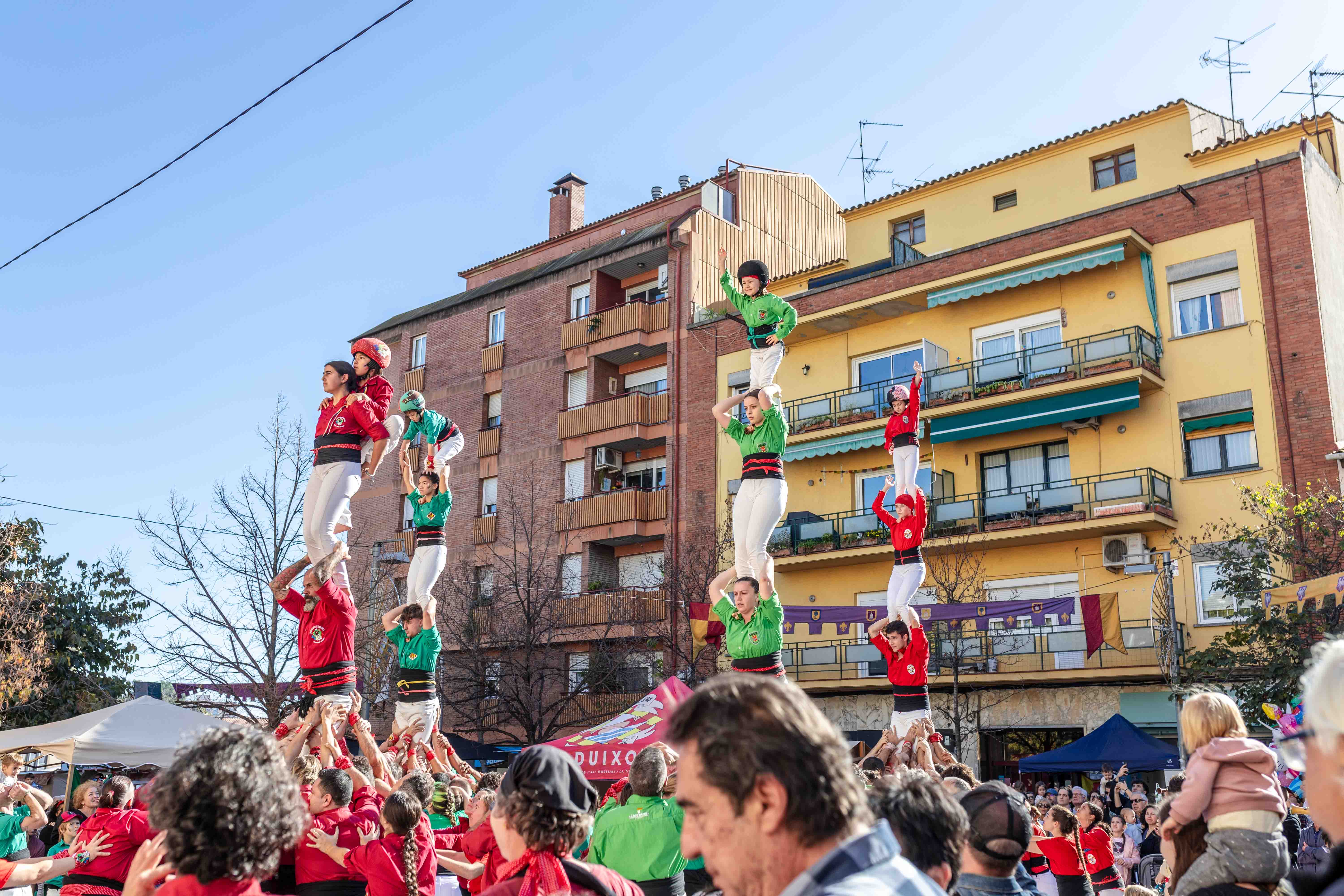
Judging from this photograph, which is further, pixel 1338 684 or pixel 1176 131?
pixel 1176 131

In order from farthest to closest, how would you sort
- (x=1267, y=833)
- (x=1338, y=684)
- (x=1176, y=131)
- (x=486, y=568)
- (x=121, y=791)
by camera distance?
(x=486, y=568)
(x=1176, y=131)
(x=121, y=791)
(x=1267, y=833)
(x=1338, y=684)

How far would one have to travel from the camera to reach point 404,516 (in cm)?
4103

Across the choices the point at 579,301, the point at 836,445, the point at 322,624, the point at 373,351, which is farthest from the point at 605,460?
the point at 322,624

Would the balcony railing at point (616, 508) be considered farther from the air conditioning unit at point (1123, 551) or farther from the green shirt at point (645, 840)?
the green shirt at point (645, 840)

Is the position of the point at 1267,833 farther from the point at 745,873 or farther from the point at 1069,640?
the point at 1069,640

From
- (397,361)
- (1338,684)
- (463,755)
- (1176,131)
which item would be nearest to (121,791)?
(1338,684)

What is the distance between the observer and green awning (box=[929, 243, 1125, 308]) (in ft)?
88.7

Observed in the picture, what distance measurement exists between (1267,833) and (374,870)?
4133mm

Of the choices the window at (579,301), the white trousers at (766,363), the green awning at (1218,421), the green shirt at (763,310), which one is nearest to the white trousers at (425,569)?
the white trousers at (766,363)

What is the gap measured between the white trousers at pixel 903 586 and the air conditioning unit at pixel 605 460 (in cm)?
2336

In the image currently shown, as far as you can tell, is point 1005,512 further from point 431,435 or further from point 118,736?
point 118,736

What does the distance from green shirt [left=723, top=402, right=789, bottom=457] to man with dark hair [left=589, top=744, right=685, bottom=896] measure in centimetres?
549

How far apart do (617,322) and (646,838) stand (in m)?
31.0

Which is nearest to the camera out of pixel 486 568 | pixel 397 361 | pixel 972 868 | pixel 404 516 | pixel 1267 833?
pixel 972 868
